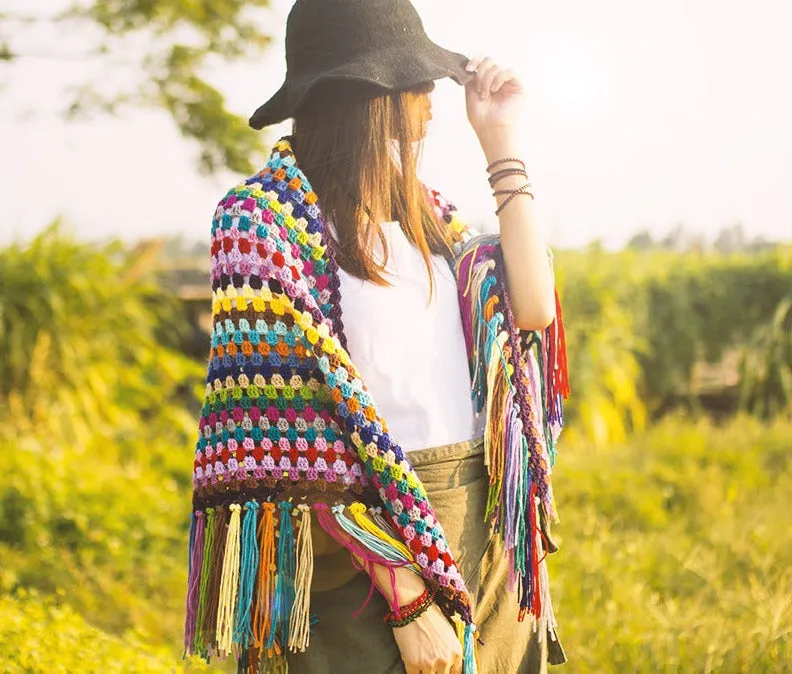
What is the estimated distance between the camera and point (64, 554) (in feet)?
16.1

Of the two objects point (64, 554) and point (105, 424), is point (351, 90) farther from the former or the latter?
point (105, 424)

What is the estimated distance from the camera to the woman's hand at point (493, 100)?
2.05 metres

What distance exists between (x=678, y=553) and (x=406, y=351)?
304 centimetres

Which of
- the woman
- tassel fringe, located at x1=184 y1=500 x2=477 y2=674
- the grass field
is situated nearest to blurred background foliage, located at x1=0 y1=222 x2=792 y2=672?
the grass field

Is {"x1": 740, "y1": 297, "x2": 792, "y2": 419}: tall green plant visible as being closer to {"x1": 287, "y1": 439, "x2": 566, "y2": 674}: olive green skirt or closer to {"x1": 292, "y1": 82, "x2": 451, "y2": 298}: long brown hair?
{"x1": 287, "y1": 439, "x2": 566, "y2": 674}: olive green skirt

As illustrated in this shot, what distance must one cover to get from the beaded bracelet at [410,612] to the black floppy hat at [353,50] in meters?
0.93

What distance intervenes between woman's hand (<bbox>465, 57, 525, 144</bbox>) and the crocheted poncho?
0.40 metres

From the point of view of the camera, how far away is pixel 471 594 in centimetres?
201

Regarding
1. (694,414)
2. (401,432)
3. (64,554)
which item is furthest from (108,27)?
(694,414)

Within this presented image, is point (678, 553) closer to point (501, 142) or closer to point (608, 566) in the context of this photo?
point (608, 566)

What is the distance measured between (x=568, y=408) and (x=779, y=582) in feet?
14.0

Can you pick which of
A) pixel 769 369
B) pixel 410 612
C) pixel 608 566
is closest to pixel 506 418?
pixel 410 612

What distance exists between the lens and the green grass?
3408 millimetres

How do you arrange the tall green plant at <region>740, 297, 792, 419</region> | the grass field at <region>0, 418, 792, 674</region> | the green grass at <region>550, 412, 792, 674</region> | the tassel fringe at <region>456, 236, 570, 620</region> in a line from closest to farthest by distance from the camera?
the tassel fringe at <region>456, 236, 570, 620</region> < the grass field at <region>0, 418, 792, 674</region> < the green grass at <region>550, 412, 792, 674</region> < the tall green plant at <region>740, 297, 792, 419</region>
